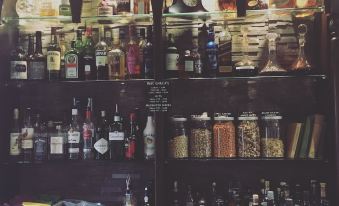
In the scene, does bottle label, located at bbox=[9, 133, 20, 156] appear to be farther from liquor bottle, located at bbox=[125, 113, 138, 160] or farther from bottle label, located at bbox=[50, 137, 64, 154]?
liquor bottle, located at bbox=[125, 113, 138, 160]

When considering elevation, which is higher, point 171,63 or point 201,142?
point 171,63

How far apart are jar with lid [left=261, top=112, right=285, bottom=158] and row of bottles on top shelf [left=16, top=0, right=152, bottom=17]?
104cm

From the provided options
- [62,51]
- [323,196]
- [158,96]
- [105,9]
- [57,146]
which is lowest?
[323,196]

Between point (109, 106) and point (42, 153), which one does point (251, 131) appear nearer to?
point (109, 106)

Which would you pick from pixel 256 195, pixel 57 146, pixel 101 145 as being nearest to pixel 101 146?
pixel 101 145

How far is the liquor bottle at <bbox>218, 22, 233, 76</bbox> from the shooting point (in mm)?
2754

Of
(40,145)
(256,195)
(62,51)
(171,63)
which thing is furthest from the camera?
(62,51)

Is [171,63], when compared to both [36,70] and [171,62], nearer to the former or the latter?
[171,62]

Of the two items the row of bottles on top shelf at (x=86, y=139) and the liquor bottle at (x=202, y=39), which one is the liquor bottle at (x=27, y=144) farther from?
the liquor bottle at (x=202, y=39)

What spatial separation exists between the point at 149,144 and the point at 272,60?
3.08 feet

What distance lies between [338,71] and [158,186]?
123cm

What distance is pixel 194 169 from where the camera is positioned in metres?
2.91

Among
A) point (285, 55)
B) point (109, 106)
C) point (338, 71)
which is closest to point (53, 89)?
point (109, 106)

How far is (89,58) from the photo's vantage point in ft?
9.37
